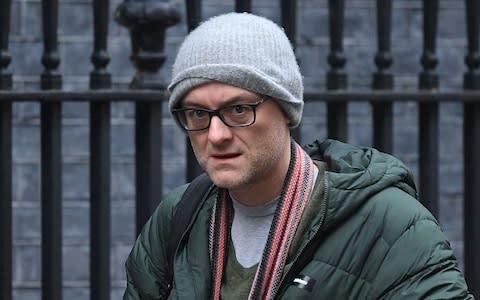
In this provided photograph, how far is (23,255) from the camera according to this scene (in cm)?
Answer: 630

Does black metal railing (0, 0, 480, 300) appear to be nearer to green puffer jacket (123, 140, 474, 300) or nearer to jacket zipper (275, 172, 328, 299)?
green puffer jacket (123, 140, 474, 300)

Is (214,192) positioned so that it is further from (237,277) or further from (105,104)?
(105,104)

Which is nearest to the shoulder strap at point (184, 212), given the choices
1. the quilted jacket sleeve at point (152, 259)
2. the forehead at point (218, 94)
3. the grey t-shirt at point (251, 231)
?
the quilted jacket sleeve at point (152, 259)

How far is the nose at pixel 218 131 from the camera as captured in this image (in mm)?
2896

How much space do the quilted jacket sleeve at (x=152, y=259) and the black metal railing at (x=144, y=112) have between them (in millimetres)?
764

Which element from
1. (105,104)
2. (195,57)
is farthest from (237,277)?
(105,104)

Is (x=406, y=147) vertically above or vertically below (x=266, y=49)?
below

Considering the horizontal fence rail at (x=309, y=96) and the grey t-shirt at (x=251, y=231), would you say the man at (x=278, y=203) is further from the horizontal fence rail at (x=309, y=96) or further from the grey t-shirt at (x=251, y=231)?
the horizontal fence rail at (x=309, y=96)

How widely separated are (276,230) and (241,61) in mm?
402

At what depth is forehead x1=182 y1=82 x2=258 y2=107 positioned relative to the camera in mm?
2889

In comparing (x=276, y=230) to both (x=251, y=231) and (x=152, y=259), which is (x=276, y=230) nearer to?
(x=251, y=231)

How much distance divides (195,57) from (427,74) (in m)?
1.54

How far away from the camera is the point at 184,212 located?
3203 mm

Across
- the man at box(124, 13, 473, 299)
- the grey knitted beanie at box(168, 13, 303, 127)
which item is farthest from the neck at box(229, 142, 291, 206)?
the grey knitted beanie at box(168, 13, 303, 127)
